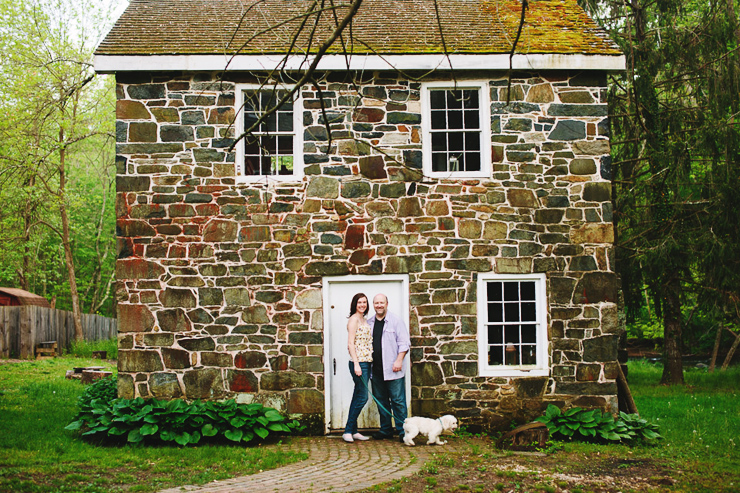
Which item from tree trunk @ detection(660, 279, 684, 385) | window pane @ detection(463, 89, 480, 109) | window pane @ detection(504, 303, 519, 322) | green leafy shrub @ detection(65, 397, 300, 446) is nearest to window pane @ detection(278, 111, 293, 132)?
window pane @ detection(463, 89, 480, 109)

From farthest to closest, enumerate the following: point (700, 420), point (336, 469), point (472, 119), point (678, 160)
A: point (678, 160), point (700, 420), point (472, 119), point (336, 469)

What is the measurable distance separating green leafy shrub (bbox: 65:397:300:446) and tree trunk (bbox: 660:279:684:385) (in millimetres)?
10038

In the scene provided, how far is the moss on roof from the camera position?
934 centimetres

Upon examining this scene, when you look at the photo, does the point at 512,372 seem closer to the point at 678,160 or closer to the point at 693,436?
the point at 693,436

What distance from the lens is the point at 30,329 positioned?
2017 cm

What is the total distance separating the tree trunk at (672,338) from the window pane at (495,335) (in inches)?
273

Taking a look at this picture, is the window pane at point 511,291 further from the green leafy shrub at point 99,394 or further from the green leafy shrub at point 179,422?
the green leafy shrub at point 99,394

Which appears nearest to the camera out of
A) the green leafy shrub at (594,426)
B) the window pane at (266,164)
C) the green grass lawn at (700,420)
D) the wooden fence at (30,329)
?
the green grass lawn at (700,420)

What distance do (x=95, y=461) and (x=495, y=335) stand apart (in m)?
5.33

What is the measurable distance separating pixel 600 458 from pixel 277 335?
437 centimetres

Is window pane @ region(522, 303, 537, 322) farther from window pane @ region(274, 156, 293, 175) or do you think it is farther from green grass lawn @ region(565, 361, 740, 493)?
window pane @ region(274, 156, 293, 175)

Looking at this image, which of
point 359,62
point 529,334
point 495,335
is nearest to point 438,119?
point 359,62

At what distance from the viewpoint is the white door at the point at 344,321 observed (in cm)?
915

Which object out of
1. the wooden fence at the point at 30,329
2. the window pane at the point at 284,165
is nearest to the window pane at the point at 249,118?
the window pane at the point at 284,165
